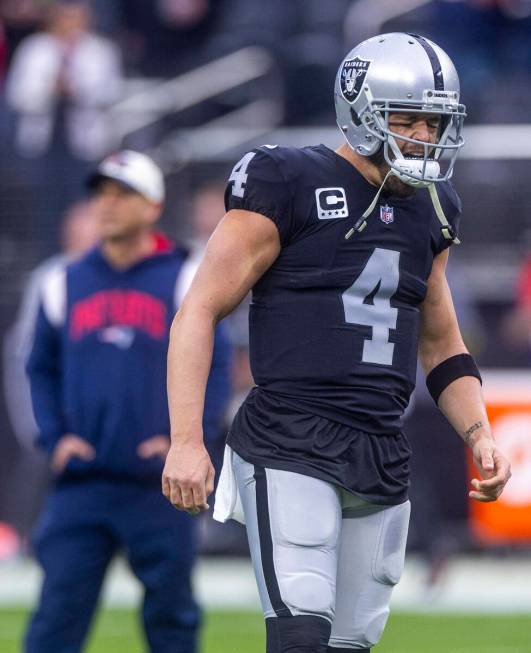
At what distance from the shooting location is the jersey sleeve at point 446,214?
4.31 meters

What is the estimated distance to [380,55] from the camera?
162 inches

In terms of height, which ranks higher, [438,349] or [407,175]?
[407,175]

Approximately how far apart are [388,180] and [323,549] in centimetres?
101

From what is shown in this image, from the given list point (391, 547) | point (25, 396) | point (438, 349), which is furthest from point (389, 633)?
point (391, 547)

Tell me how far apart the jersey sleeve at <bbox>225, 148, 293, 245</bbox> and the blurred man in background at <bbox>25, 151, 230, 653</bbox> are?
1820mm

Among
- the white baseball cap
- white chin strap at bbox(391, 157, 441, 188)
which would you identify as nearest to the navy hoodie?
the white baseball cap

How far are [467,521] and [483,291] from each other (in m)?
1.74

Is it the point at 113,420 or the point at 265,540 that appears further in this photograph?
the point at 113,420

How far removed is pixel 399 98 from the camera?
4031mm

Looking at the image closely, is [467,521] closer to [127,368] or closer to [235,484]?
[127,368]

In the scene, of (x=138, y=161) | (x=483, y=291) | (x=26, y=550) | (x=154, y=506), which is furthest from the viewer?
(x=483, y=291)

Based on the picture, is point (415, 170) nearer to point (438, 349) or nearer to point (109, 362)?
point (438, 349)

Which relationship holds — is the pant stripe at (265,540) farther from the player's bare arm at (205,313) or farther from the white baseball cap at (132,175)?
the white baseball cap at (132,175)

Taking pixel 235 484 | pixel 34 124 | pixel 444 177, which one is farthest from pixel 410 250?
pixel 34 124
